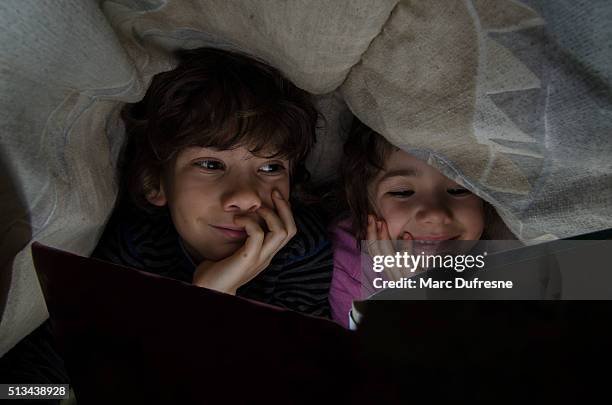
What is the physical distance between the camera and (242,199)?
62 centimetres

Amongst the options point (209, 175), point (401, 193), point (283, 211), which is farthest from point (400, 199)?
point (209, 175)

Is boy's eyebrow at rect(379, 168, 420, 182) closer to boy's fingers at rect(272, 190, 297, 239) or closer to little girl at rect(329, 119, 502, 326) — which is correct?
little girl at rect(329, 119, 502, 326)

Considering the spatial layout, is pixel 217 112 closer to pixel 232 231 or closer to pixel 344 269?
pixel 232 231

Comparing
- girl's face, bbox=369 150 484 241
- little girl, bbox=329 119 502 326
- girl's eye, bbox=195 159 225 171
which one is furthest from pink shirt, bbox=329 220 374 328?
girl's eye, bbox=195 159 225 171

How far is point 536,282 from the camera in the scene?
0.36m

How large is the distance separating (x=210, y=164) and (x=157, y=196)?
111mm

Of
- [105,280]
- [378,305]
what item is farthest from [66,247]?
[378,305]

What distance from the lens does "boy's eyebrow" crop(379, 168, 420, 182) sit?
648 mm

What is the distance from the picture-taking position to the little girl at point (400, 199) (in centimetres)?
64

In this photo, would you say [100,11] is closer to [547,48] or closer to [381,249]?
[547,48]

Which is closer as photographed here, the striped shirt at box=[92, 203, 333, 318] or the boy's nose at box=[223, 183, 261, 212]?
the boy's nose at box=[223, 183, 261, 212]

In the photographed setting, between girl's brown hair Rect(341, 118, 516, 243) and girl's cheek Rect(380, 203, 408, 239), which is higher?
girl's brown hair Rect(341, 118, 516, 243)

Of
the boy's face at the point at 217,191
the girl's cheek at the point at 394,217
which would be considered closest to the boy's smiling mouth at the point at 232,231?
the boy's face at the point at 217,191

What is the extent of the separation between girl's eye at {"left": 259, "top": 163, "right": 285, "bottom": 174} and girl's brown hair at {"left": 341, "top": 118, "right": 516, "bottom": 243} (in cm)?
10
